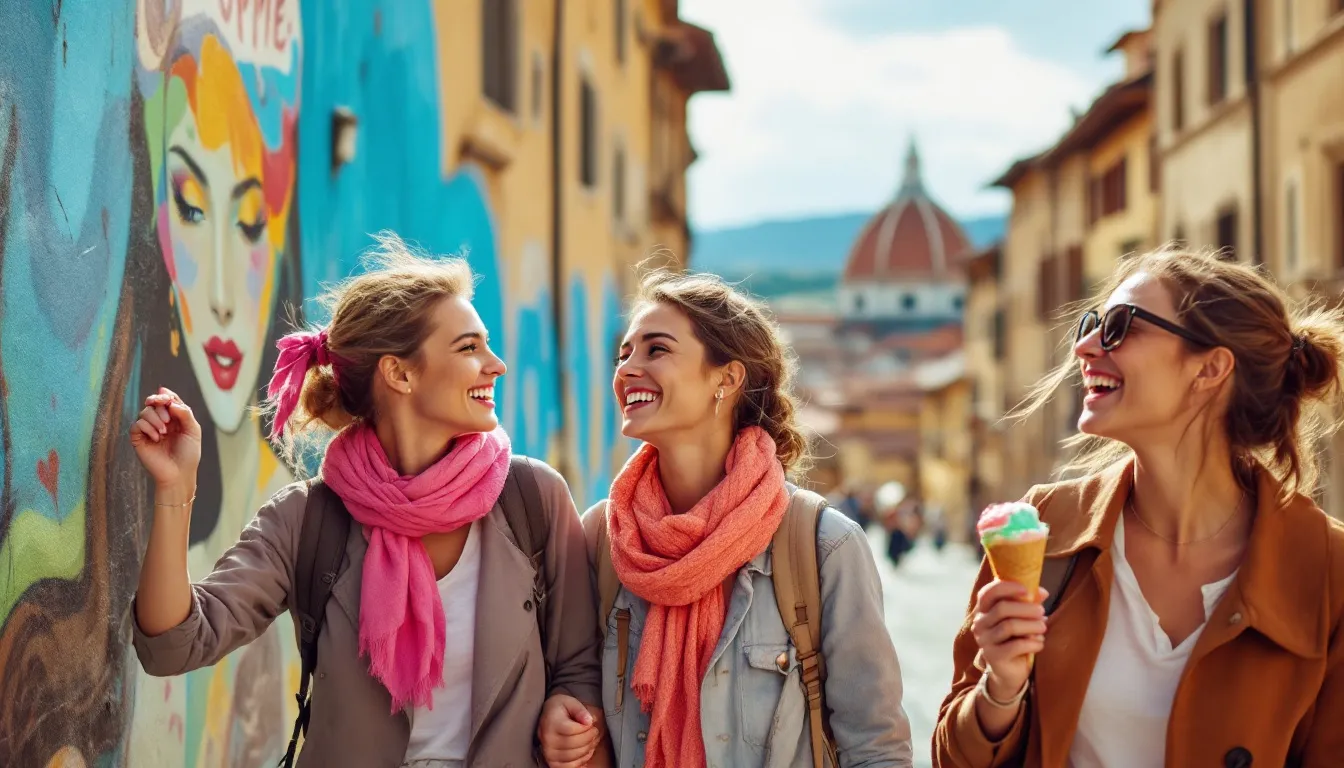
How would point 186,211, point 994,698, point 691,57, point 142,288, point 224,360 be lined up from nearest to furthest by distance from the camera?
point 994,698
point 142,288
point 186,211
point 224,360
point 691,57

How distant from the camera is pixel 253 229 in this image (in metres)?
5.49

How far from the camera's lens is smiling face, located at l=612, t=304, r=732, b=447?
3598mm

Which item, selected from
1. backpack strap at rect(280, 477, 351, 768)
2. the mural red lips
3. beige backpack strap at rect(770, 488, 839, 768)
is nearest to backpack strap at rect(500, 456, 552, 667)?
backpack strap at rect(280, 477, 351, 768)

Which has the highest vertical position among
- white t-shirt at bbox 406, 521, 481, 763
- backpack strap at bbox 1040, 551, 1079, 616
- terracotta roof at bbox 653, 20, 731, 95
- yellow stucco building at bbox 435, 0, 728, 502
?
terracotta roof at bbox 653, 20, 731, 95

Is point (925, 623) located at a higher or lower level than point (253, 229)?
lower

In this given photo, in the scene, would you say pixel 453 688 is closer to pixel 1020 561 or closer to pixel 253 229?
pixel 1020 561

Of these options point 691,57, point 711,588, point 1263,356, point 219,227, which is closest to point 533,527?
point 711,588

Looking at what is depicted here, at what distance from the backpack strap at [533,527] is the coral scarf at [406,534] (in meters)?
0.05

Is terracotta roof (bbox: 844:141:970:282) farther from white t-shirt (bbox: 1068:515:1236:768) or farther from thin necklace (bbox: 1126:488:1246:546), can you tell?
white t-shirt (bbox: 1068:515:1236:768)

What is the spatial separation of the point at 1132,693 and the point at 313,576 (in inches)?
68.6

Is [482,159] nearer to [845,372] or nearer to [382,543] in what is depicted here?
[382,543]

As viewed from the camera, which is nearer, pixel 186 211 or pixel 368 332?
pixel 368 332

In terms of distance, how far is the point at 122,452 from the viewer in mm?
4156

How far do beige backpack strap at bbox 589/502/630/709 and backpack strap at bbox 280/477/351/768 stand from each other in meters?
0.59
